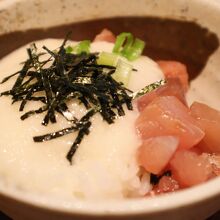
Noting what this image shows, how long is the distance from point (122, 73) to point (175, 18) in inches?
22.8

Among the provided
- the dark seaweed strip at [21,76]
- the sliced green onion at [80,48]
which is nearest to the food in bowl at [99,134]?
the dark seaweed strip at [21,76]

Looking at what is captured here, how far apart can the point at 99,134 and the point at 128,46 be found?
654 mm

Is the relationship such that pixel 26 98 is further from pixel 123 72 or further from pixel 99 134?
pixel 123 72

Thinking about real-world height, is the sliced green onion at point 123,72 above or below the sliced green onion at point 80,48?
above

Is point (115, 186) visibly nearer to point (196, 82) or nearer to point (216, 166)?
point (216, 166)

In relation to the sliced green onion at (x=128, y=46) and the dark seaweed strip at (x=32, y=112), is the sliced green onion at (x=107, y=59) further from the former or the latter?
the dark seaweed strip at (x=32, y=112)

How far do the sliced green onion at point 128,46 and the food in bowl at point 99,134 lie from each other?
0.22 meters

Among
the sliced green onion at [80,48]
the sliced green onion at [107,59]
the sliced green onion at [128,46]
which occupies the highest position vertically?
the sliced green onion at [107,59]

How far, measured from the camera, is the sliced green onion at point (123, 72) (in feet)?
5.84

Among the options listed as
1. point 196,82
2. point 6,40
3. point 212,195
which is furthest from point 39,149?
point 196,82

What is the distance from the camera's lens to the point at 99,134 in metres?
1.57

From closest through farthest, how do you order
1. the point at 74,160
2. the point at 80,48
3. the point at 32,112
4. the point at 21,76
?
1. the point at 74,160
2. the point at 32,112
3. the point at 21,76
4. the point at 80,48

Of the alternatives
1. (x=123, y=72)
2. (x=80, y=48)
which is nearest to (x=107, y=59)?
(x=123, y=72)

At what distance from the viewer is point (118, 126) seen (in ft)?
5.25
